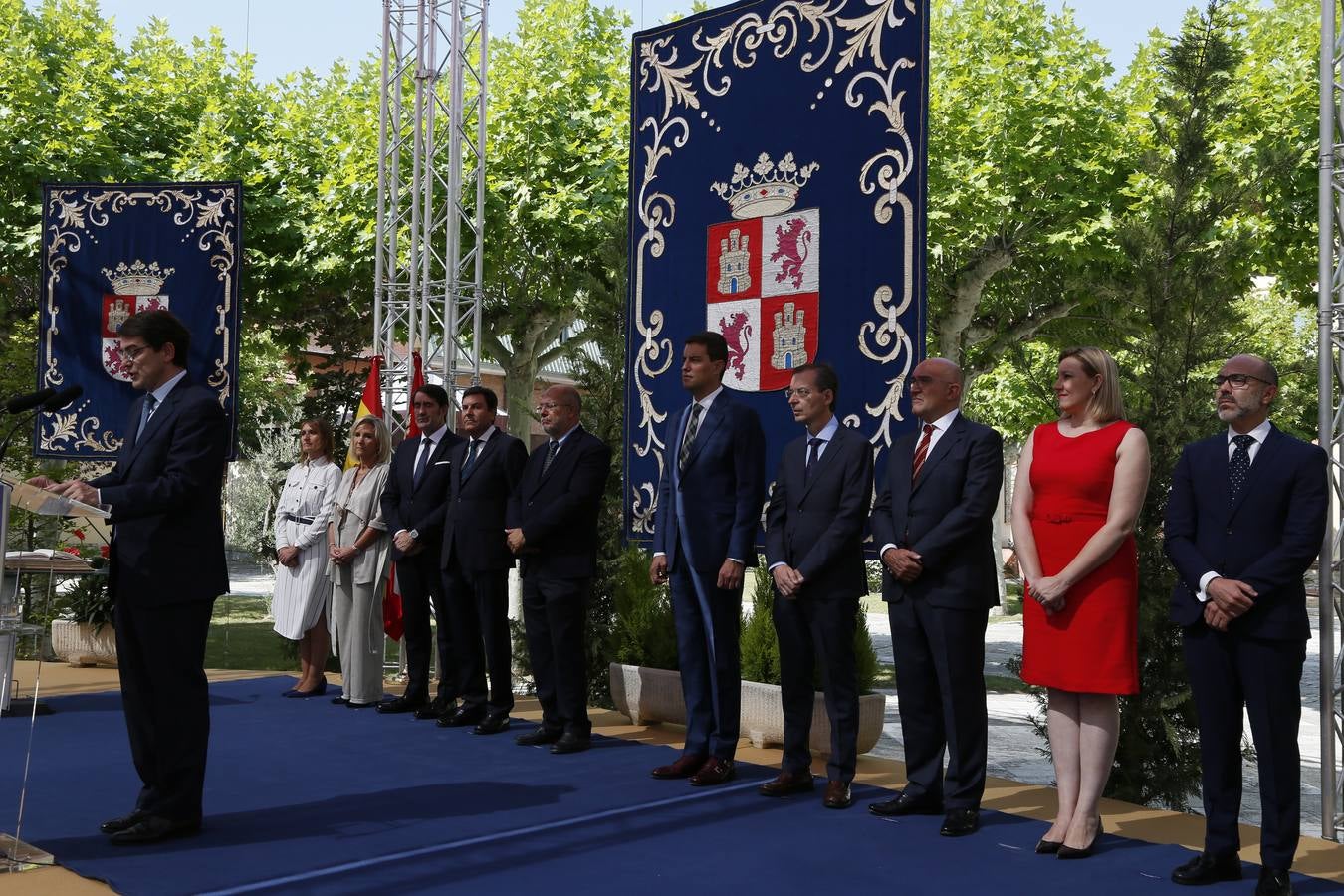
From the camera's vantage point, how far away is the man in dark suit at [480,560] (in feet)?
22.0

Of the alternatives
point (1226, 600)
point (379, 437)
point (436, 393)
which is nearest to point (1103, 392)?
point (1226, 600)

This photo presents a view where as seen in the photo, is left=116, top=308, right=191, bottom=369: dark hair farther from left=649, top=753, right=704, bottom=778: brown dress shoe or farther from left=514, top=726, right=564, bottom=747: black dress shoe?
left=514, top=726, right=564, bottom=747: black dress shoe

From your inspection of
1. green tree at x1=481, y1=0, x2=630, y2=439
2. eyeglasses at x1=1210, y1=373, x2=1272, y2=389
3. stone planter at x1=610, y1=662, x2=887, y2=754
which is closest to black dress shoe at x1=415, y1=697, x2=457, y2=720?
stone planter at x1=610, y1=662, x2=887, y2=754

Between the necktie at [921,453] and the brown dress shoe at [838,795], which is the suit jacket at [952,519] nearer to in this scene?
the necktie at [921,453]

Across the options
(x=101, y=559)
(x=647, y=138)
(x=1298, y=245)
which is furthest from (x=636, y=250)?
(x=1298, y=245)

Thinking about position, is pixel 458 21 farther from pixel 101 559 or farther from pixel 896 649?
pixel 896 649

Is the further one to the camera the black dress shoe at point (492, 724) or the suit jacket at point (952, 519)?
the black dress shoe at point (492, 724)

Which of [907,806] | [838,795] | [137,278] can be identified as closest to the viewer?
[907,806]

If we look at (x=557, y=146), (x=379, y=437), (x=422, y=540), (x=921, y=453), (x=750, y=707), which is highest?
(x=557, y=146)

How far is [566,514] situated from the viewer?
20.4 ft

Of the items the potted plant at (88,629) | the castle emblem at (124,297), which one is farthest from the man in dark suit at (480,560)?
the castle emblem at (124,297)

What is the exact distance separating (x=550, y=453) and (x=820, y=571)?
1755 millimetres

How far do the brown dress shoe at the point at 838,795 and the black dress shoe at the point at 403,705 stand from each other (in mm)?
2974

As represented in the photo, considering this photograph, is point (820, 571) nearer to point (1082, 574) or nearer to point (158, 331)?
point (1082, 574)
